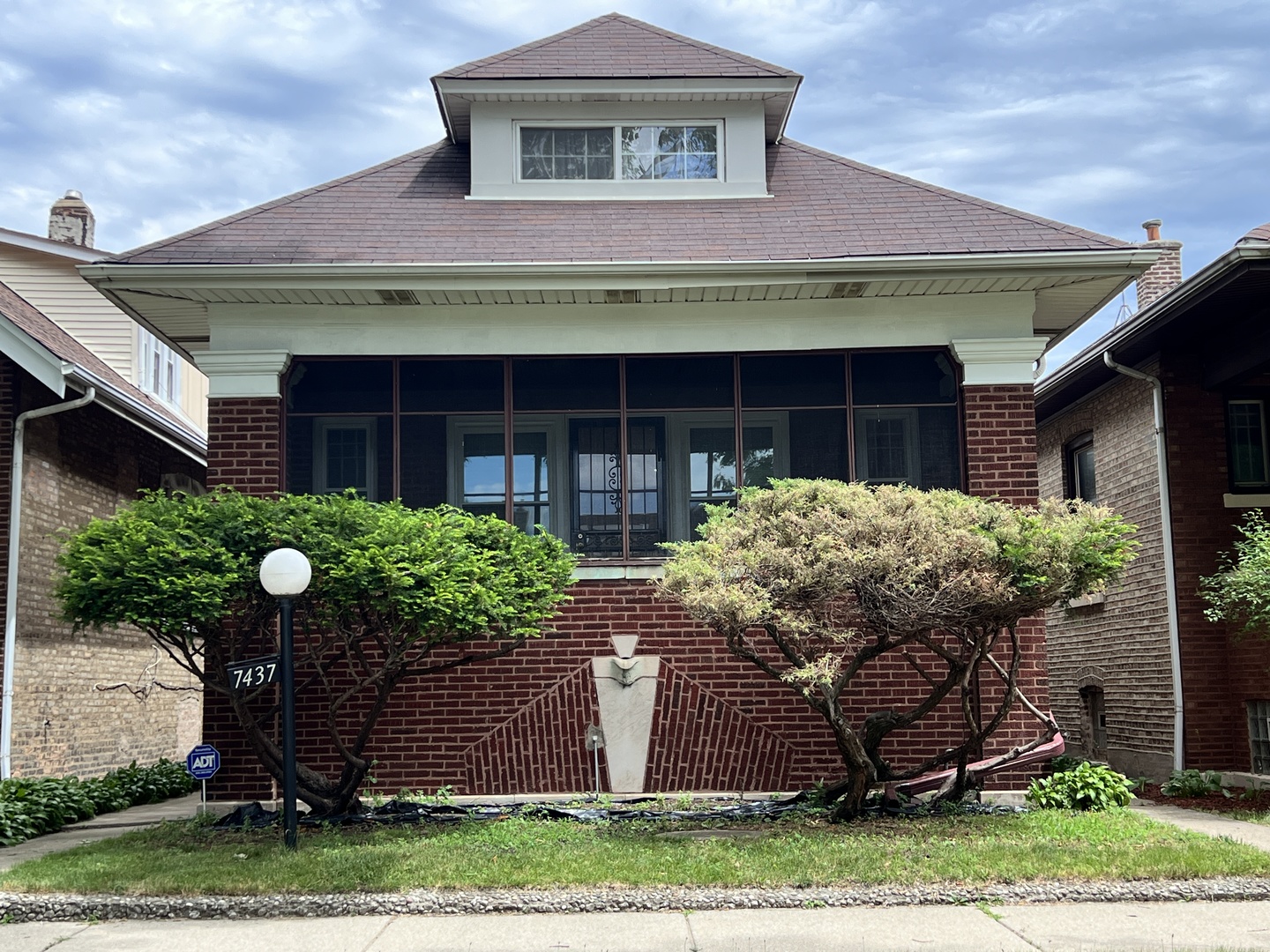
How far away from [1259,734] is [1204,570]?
69.5 inches

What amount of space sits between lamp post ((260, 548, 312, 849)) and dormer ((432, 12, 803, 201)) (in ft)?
18.6

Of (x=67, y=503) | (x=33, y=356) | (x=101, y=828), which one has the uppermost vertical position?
(x=33, y=356)

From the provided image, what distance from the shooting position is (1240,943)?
6.53 m

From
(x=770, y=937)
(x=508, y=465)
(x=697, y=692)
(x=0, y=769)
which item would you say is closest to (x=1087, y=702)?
(x=697, y=692)

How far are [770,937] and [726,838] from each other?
2730 millimetres

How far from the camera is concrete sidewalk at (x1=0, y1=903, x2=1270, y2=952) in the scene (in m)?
6.62

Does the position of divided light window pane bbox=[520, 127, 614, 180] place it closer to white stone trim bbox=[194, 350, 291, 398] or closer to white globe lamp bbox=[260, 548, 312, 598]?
white stone trim bbox=[194, 350, 291, 398]

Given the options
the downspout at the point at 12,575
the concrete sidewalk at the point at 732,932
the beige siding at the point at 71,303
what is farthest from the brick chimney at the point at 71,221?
the concrete sidewalk at the point at 732,932

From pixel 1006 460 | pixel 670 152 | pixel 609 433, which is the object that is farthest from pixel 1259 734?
pixel 670 152

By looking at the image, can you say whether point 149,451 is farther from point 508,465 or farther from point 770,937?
point 770,937

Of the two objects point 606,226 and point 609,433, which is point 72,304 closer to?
point 606,226

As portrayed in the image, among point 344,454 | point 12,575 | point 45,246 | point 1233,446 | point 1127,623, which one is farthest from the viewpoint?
point 45,246

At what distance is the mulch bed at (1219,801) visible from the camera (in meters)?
11.7

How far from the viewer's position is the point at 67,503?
1466 cm
